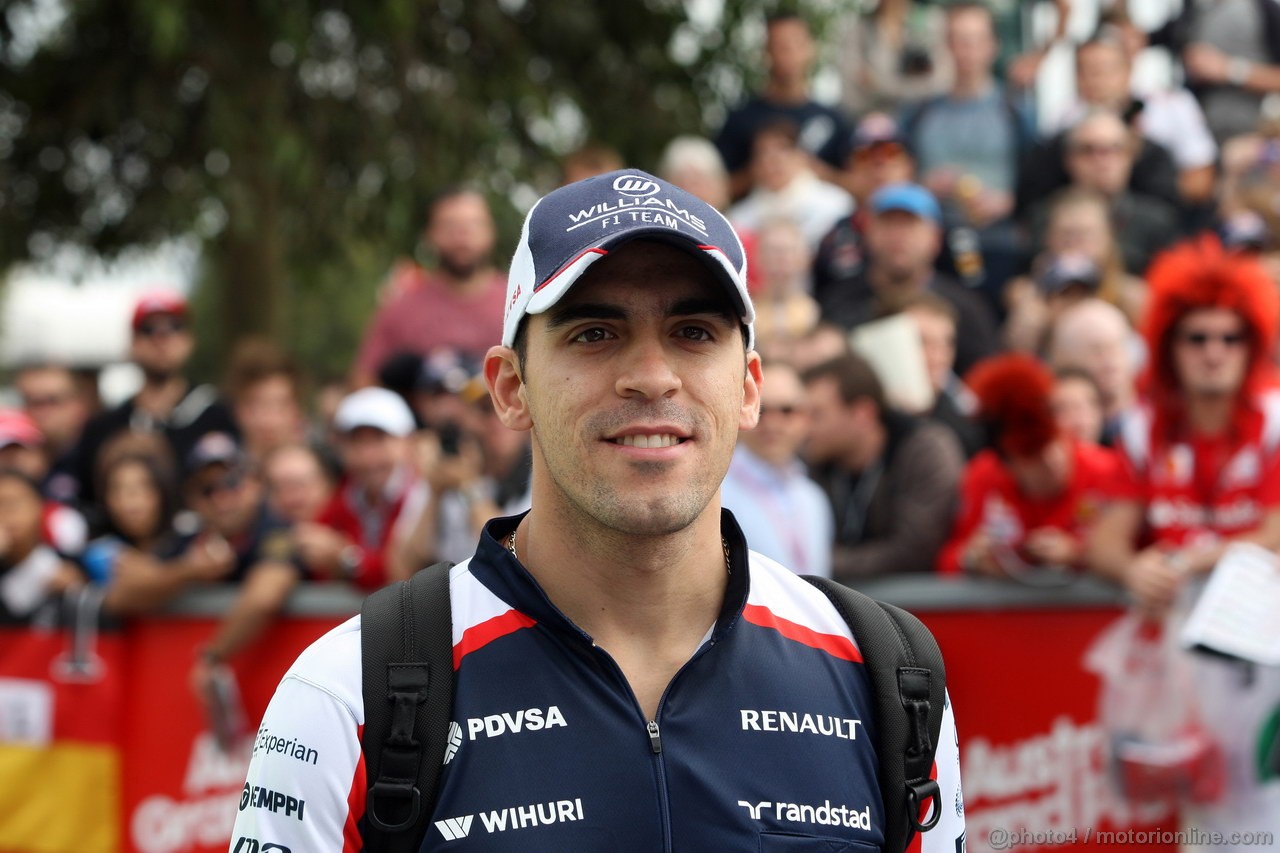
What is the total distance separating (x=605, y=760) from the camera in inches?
94.9

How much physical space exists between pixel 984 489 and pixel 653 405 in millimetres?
3823

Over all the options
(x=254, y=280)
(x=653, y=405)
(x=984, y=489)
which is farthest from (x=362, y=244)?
(x=653, y=405)

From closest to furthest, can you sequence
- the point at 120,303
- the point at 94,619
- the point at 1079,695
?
the point at 1079,695 < the point at 94,619 < the point at 120,303

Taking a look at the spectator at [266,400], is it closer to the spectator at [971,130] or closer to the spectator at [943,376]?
the spectator at [943,376]

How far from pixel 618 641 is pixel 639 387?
404 mm

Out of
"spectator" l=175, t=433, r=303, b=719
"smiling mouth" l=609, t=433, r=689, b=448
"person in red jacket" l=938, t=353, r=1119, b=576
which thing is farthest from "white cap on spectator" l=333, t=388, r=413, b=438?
"smiling mouth" l=609, t=433, r=689, b=448

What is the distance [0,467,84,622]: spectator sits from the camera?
Result: 6.88m

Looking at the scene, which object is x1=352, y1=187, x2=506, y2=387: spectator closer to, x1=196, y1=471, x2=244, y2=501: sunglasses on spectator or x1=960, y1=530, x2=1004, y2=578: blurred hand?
x1=196, y1=471, x2=244, y2=501: sunglasses on spectator

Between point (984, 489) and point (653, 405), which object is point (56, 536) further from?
point (653, 405)

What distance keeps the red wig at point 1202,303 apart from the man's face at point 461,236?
3.47 metres

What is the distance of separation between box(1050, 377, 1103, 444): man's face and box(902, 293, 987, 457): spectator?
307 mm

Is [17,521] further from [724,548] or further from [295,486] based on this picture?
[724,548]

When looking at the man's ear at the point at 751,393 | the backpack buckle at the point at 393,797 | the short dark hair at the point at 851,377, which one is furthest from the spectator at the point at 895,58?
the backpack buckle at the point at 393,797

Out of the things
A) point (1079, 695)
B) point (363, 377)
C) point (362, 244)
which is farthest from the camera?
point (362, 244)
